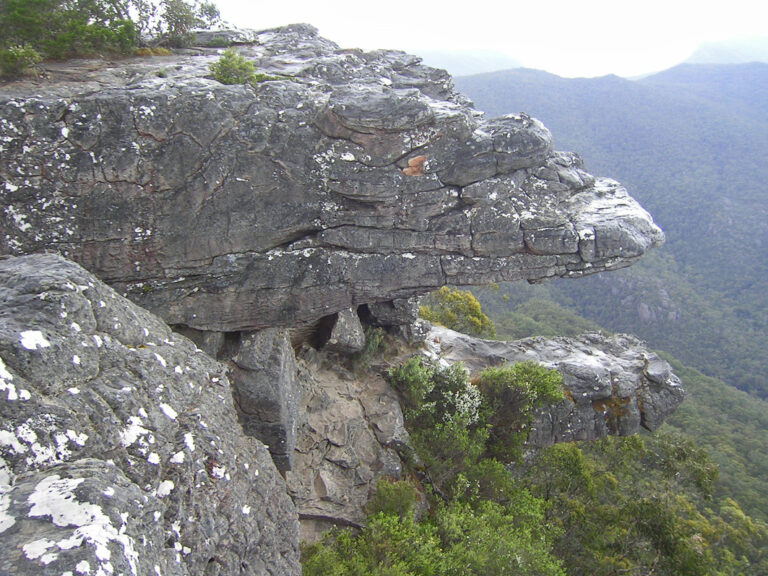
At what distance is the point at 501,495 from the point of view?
52.5 feet

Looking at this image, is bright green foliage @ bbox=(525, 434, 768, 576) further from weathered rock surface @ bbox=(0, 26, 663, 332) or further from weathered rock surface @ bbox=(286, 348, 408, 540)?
weathered rock surface @ bbox=(0, 26, 663, 332)

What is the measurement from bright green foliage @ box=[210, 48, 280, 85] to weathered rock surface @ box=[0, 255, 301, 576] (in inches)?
280

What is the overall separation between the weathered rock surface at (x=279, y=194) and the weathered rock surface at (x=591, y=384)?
5655 mm

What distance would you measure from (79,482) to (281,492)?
180 inches

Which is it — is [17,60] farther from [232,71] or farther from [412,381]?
[412,381]

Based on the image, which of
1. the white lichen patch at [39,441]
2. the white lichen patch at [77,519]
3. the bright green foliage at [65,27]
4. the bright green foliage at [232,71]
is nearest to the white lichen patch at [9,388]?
the white lichen patch at [39,441]

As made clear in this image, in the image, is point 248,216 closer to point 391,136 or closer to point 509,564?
point 391,136

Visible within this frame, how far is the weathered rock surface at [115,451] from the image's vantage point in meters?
5.08

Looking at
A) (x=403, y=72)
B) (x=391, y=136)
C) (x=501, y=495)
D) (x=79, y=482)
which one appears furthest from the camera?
(x=403, y=72)

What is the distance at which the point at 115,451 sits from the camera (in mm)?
6441

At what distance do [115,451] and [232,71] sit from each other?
34.9ft

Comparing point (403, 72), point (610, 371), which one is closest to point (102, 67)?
point (403, 72)

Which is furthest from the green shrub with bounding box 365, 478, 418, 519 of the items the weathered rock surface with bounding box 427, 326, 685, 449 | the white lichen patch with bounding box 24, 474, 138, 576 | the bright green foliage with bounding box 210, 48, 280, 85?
the bright green foliage with bounding box 210, 48, 280, 85

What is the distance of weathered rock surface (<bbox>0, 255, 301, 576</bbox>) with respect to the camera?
200 inches
